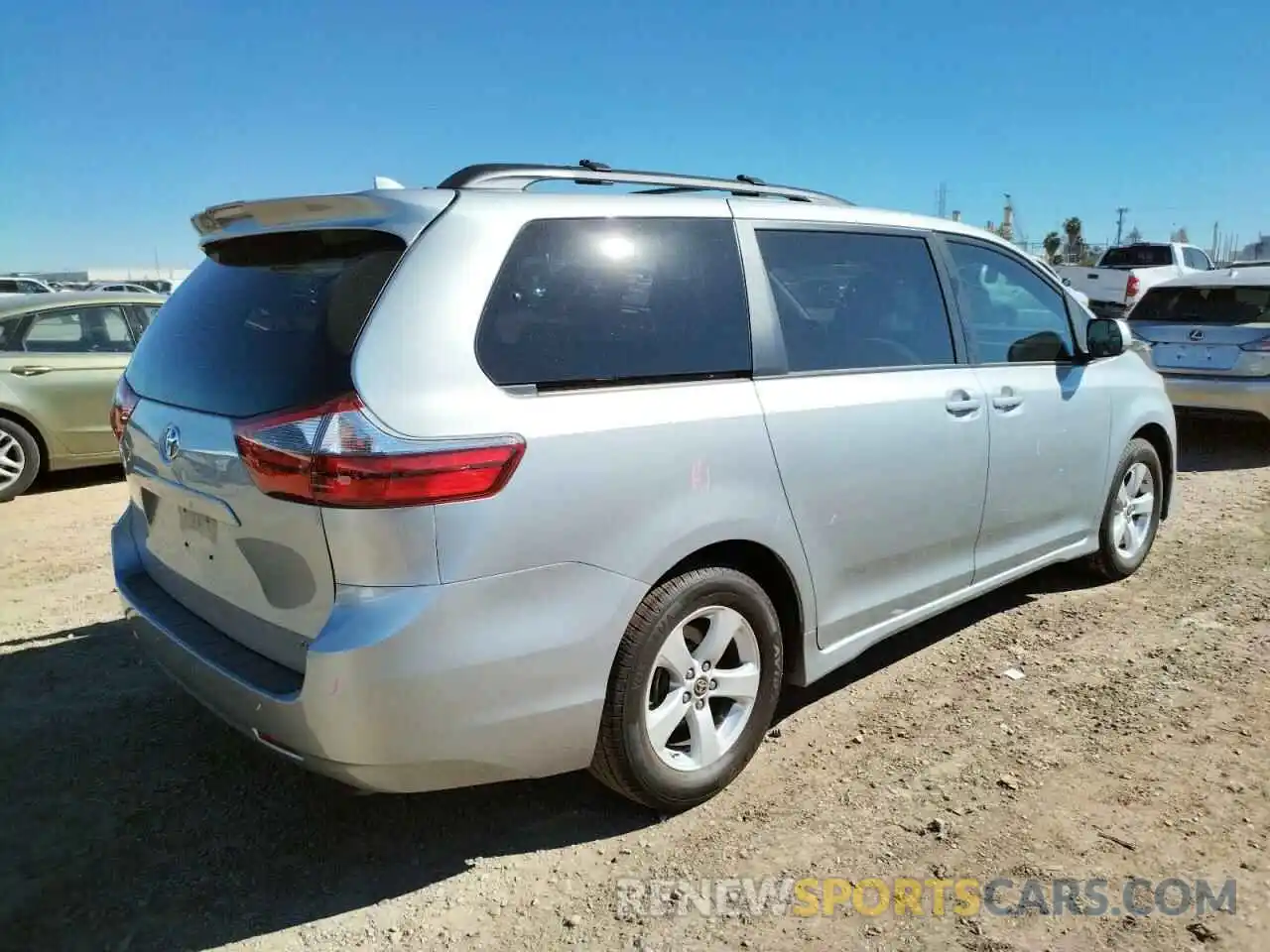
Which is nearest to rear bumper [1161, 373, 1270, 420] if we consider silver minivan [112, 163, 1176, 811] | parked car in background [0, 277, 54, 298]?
silver minivan [112, 163, 1176, 811]

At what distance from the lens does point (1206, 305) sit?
864 centimetres

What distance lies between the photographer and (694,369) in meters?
2.80

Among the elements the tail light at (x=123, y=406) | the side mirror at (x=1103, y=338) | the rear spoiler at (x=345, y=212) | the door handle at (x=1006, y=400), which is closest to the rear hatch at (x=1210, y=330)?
the side mirror at (x=1103, y=338)

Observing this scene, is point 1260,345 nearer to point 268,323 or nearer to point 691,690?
point 691,690

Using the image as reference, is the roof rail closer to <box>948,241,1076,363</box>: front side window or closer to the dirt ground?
<box>948,241,1076,363</box>: front side window

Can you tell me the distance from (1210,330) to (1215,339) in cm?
10

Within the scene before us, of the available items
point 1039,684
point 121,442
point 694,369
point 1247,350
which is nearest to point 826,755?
point 1039,684

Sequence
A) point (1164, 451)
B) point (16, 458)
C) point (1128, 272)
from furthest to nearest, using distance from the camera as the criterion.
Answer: point (1128, 272) → point (16, 458) → point (1164, 451)

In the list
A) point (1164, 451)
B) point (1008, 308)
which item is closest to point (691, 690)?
point (1008, 308)

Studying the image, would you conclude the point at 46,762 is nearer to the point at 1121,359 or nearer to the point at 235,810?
the point at 235,810

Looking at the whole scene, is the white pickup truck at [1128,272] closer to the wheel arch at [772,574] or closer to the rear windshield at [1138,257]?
the rear windshield at [1138,257]

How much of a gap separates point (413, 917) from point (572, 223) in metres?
1.90

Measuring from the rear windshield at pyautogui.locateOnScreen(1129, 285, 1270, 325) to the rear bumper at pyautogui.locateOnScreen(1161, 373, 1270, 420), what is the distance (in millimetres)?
555

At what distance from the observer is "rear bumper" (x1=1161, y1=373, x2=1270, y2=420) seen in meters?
8.11
